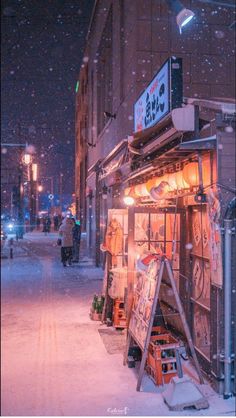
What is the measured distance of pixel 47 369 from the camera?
5035 mm

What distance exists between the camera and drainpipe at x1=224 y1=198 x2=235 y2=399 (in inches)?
179

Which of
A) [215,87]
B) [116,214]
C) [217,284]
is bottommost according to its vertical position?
[217,284]

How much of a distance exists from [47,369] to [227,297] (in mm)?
2497

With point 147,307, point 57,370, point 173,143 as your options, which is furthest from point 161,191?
point 57,370

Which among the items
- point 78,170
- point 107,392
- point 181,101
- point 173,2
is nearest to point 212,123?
point 181,101

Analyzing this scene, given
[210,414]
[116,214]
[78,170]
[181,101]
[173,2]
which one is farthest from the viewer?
[78,170]

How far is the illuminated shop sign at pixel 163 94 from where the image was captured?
6305 millimetres

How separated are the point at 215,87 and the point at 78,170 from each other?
20.0 feet

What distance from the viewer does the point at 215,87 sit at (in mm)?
9508

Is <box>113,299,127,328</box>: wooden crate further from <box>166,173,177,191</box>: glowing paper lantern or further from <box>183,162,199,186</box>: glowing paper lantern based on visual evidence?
<box>183,162,199,186</box>: glowing paper lantern

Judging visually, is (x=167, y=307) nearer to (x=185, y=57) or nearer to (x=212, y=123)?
(x=212, y=123)

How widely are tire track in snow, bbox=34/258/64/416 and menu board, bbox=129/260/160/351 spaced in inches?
46.0

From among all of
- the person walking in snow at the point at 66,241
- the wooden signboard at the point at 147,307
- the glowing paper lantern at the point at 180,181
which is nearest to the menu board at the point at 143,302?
the wooden signboard at the point at 147,307

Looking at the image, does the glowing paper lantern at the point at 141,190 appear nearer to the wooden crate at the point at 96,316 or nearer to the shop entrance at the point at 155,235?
the shop entrance at the point at 155,235
